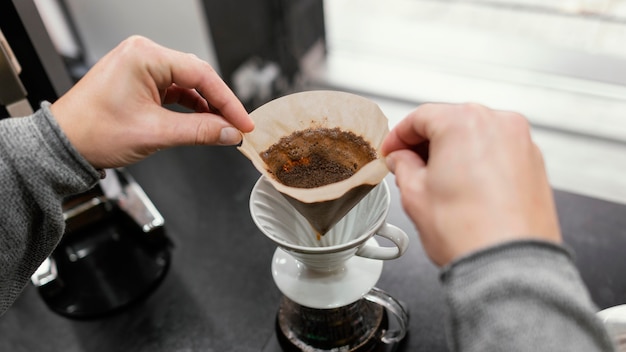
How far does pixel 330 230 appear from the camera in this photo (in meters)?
0.80

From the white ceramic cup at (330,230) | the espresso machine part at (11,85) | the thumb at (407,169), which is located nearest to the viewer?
the thumb at (407,169)

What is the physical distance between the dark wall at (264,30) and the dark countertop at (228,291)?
989 mm

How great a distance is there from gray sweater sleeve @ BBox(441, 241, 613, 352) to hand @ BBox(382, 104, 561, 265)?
0.05 ft

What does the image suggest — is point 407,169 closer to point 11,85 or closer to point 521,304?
point 521,304

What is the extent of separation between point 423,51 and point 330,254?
1.93 m

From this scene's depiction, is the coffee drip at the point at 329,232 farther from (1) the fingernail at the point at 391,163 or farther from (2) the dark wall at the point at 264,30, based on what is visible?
(2) the dark wall at the point at 264,30

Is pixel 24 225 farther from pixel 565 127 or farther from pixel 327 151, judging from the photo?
pixel 565 127

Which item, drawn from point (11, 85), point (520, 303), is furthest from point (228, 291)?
point (520, 303)

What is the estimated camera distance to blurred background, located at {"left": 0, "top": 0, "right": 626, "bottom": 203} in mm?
1966

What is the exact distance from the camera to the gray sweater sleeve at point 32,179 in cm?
67

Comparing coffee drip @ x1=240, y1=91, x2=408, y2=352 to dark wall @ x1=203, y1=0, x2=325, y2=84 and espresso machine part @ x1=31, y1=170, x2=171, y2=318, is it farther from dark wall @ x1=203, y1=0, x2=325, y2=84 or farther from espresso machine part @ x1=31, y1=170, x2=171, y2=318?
dark wall @ x1=203, y1=0, x2=325, y2=84

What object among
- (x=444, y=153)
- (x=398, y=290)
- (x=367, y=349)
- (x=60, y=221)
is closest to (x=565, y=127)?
(x=398, y=290)

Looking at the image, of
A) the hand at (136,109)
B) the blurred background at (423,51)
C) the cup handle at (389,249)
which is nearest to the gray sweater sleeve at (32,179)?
the hand at (136,109)

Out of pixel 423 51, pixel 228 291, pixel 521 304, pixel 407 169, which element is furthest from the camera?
pixel 423 51
